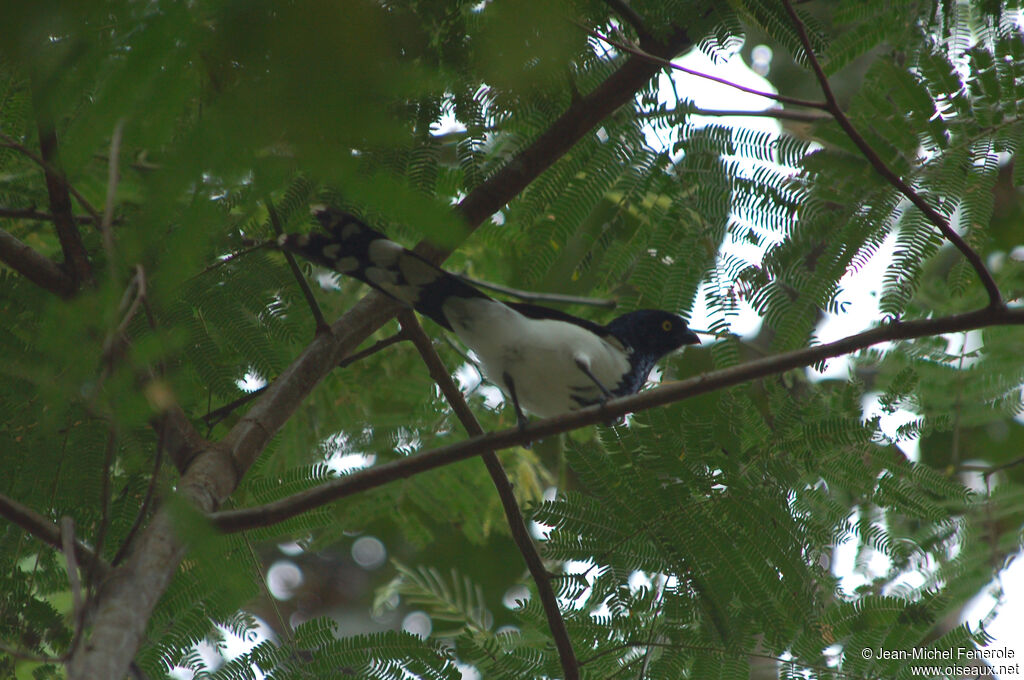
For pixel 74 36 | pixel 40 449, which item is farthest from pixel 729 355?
pixel 74 36

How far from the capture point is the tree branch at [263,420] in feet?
7.36

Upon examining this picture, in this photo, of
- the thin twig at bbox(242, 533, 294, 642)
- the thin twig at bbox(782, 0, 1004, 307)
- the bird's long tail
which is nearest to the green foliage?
the thin twig at bbox(242, 533, 294, 642)

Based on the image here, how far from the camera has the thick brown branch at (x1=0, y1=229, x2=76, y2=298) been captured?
3.40 meters

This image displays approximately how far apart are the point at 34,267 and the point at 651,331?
10.1 ft

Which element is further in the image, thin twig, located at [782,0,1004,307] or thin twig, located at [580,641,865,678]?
thin twig, located at [580,641,865,678]

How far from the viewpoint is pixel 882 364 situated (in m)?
6.47

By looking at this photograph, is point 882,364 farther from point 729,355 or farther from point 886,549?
point 729,355

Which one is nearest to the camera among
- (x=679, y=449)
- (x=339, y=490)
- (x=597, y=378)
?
(x=339, y=490)

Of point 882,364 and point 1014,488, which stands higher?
point 882,364

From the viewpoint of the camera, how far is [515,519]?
418cm

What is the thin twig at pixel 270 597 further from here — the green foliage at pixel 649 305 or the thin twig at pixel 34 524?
the thin twig at pixel 34 524

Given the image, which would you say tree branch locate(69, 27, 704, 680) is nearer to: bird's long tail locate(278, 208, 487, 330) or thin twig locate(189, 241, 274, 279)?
bird's long tail locate(278, 208, 487, 330)

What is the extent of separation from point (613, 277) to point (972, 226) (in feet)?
5.76

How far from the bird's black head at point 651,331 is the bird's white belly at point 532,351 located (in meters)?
0.30
